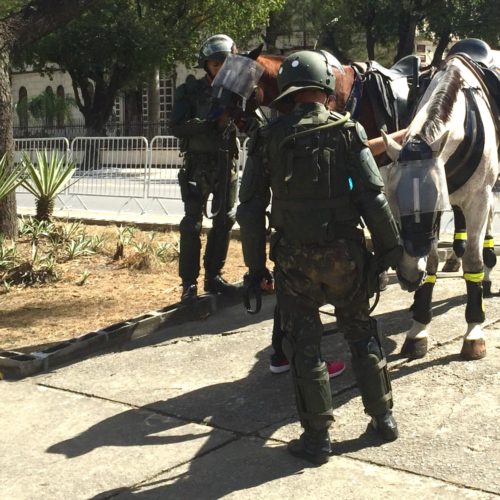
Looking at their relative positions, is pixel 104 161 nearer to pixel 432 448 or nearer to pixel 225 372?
pixel 225 372

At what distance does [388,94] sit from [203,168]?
1.58 m

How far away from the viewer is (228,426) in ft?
14.5

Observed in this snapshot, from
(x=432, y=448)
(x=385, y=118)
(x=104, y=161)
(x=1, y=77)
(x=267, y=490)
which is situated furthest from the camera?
(x=104, y=161)

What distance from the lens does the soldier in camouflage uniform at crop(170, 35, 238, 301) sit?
241 inches

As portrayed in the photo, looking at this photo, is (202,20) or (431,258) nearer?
(431,258)

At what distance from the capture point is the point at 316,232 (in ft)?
12.7

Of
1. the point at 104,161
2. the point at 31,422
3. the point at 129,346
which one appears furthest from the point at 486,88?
the point at 104,161

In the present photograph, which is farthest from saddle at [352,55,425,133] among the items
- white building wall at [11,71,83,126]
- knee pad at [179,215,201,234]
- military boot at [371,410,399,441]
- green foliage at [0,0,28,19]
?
white building wall at [11,71,83,126]

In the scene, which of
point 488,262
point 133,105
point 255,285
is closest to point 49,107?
point 133,105

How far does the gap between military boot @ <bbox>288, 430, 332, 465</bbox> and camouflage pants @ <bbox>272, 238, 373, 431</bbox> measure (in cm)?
5

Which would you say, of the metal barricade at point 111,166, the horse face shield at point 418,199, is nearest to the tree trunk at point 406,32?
the metal barricade at point 111,166

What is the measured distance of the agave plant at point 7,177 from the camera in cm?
884

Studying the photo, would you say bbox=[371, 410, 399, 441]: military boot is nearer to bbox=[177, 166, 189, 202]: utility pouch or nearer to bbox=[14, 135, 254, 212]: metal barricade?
bbox=[177, 166, 189, 202]: utility pouch

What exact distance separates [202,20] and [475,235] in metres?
26.9
